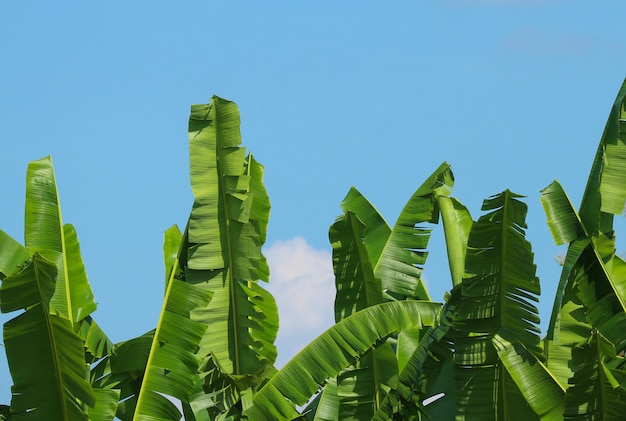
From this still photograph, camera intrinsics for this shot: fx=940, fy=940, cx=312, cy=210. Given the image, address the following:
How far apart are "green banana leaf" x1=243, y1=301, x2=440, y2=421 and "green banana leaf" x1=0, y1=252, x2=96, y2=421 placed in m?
1.50

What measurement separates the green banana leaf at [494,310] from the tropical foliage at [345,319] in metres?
0.01

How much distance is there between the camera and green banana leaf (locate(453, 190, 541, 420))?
7.32m

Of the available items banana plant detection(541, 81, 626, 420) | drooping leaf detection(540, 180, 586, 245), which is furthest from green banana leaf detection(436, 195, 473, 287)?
drooping leaf detection(540, 180, 586, 245)

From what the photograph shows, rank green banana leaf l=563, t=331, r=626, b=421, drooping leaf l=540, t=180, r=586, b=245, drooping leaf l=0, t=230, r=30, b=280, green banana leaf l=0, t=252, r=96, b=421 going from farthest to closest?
drooping leaf l=0, t=230, r=30, b=280 < drooping leaf l=540, t=180, r=586, b=245 < green banana leaf l=0, t=252, r=96, b=421 < green banana leaf l=563, t=331, r=626, b=421

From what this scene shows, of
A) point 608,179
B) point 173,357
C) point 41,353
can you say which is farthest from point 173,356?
point 608,179

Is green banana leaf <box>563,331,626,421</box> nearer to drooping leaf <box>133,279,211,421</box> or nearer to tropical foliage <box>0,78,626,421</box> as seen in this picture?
tropical foliage <box>0,78,626,421</box>

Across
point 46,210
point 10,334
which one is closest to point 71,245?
point 46,210

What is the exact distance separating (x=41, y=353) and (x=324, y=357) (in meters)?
2.34

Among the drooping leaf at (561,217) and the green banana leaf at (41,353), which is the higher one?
the drooping leaf at (561,217)

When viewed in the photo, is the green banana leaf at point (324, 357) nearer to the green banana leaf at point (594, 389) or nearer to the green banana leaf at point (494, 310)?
the green banana leaf at point (494, 310)

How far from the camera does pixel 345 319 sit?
317 inches

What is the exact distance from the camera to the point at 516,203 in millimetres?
7211

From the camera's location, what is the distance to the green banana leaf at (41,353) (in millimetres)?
7219

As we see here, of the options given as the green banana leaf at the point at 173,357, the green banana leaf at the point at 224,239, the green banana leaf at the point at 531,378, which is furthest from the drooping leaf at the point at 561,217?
the green banana leaf at the point at 173,357
